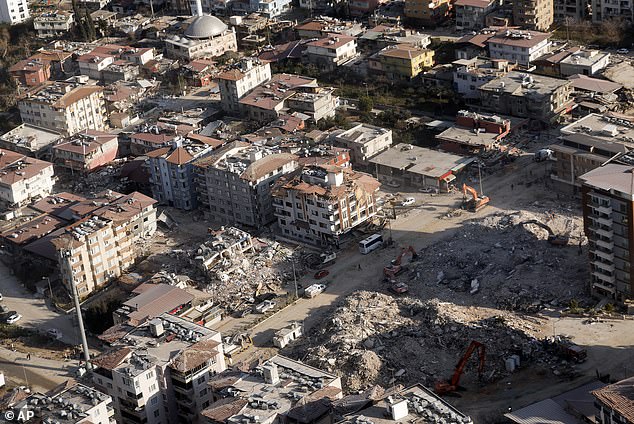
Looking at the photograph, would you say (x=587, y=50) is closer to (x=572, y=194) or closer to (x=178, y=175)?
(x=572, y=194)

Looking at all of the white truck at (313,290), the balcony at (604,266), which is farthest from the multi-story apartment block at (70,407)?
the balcony at (604,266)

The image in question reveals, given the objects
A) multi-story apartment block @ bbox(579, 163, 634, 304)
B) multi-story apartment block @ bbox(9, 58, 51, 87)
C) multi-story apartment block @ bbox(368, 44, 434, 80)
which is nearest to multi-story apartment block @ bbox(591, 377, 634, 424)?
multi-story apartment block @ bbox(579, 163, 634, 304)

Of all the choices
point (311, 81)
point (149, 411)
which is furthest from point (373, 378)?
point (311, 81)

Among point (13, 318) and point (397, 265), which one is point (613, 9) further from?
point (13, 318)

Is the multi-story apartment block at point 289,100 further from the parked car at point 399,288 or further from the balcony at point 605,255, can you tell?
the balcony at point 605,255

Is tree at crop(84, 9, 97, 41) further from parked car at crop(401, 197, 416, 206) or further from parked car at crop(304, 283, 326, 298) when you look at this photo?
parked car at crop(304, 283, 326, 298)

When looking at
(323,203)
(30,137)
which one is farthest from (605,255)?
(30,137)
